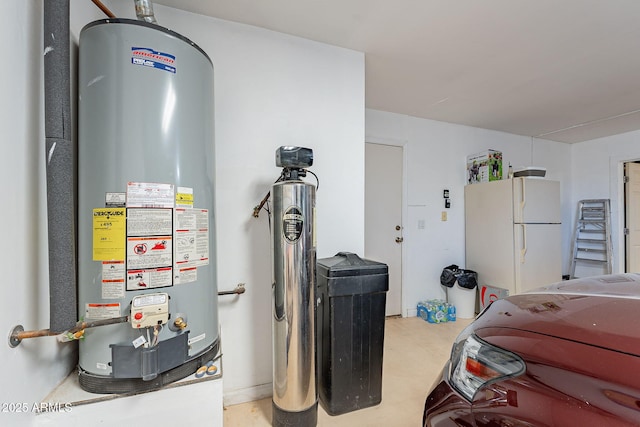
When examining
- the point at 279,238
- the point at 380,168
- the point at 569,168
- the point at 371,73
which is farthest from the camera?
the point at 569,168

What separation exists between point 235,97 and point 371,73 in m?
1.33

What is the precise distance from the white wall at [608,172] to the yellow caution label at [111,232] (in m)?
6.15

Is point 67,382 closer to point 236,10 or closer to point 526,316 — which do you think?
point 526,316

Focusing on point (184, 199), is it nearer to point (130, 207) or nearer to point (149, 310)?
point (130, 207)

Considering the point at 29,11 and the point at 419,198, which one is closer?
the point at 29,11

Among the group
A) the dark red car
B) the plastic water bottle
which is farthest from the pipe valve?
the plastic water bottle

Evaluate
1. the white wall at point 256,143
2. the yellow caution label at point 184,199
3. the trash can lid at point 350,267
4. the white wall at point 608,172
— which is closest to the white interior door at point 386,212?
the white wall at point 256,143

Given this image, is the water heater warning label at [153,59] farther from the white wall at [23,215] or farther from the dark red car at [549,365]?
the dark red car at [549,365]

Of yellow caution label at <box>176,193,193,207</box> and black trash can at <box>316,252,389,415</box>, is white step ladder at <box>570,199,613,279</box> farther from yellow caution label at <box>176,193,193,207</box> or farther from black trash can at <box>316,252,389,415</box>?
yellow caution label at <box>176,193,193,207</box>

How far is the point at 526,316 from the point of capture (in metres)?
0.94

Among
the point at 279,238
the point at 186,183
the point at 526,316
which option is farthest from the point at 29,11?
the point at 526,316

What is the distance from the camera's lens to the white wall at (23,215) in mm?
825

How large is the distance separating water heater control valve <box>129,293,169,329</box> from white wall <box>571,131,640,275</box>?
599 cm

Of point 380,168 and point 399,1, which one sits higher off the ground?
point 399,1
